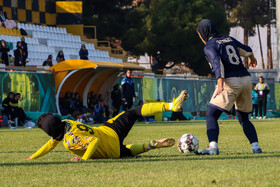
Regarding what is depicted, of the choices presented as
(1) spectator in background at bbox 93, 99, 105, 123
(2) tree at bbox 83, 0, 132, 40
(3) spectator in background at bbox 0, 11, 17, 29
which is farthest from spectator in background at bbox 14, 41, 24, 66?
(2) tree at bbox 83, 0, 132, 40

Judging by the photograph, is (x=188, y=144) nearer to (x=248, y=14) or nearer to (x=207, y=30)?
(x=207, y=30)

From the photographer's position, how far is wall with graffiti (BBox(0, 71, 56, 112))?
20.4 m

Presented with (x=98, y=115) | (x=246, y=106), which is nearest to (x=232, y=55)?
(x=246, y=106)

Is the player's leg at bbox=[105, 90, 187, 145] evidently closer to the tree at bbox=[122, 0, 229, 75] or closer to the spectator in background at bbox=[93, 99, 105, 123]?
the spectator in background at bbox=[93, 99, 105, 123]

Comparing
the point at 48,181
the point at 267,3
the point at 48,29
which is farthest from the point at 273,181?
the point at 267,3

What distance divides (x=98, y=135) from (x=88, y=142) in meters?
0.29

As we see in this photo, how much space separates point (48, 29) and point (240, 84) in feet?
93.7

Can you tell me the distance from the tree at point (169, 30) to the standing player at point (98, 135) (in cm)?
3883

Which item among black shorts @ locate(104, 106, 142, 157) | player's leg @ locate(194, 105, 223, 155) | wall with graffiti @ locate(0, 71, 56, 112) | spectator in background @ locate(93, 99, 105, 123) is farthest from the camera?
spectator in background @ locate(93, 99, 105, 123)

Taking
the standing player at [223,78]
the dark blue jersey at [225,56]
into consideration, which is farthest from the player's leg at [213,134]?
the dark blue jersey at [225,56]

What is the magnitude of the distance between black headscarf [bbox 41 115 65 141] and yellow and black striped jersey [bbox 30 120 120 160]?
0.23 ft

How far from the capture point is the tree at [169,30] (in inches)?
1847

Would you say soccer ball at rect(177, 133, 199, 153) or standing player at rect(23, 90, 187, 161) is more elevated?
standing player at rect(23, 90, 187, 161)

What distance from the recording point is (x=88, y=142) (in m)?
7.28
